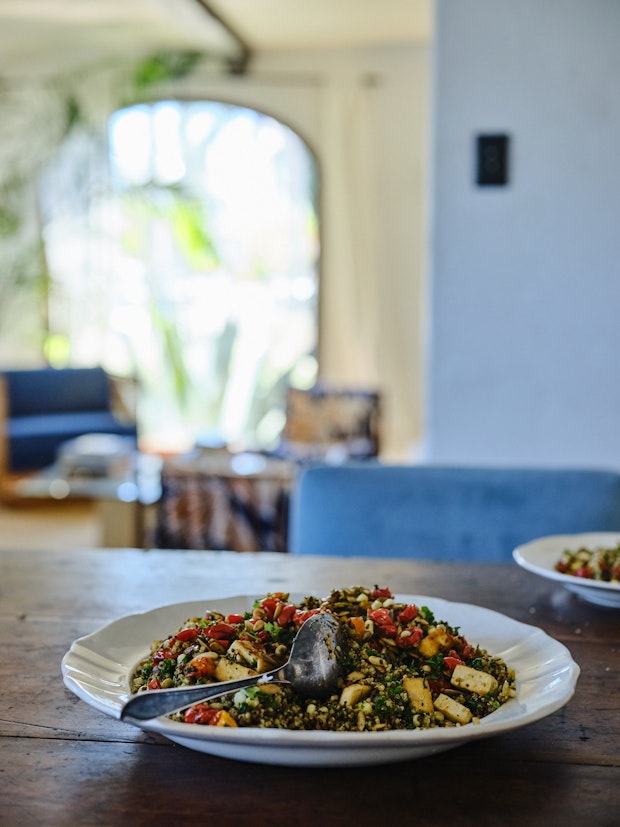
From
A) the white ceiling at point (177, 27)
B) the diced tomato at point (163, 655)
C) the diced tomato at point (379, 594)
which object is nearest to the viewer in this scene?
the diced tomato at point (163, 655)

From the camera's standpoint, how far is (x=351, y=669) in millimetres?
794

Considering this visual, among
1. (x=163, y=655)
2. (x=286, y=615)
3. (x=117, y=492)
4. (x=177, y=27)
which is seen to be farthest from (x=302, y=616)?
(x=177, y=27)

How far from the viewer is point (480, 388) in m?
2.47

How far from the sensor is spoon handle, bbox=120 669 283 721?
0.69m

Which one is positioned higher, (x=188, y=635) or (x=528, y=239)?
(x=528, y=239)

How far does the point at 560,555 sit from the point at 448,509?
40 centimetres

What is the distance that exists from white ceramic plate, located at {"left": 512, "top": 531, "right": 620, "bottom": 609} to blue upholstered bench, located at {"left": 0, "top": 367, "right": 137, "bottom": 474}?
4.55 m

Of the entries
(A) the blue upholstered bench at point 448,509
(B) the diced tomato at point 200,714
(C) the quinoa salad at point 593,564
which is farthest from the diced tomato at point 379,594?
(A) the blue upholstered bench at point 448,509

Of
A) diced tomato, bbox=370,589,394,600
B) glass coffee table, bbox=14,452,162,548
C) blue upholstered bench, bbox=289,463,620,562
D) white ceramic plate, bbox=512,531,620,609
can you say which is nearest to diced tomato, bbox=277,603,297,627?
diced tomato, bbox=370,589,394,600

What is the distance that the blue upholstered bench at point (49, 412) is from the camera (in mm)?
5555

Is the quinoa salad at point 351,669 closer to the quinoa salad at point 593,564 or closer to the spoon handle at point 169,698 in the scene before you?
the spoon handle at point 169,698

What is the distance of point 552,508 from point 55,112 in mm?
5668

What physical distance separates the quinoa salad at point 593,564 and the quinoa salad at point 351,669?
1.21 ft

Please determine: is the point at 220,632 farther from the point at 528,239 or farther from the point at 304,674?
the point at 528,239
